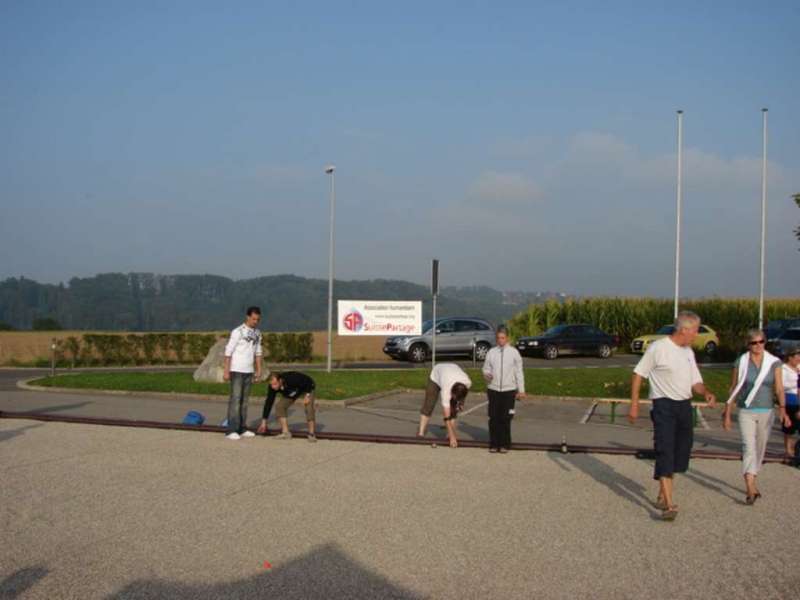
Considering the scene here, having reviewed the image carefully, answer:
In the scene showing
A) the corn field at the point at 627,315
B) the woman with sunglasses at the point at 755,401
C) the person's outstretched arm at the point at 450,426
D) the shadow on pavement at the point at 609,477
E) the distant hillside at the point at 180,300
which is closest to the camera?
the woman with sunglasses at the point at 755,401

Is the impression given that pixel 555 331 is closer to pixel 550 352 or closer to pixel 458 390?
pixel 550 352

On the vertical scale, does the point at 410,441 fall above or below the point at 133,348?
below

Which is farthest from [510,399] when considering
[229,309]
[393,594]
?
[229,309]

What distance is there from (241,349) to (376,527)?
228 inches

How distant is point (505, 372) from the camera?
12352mm

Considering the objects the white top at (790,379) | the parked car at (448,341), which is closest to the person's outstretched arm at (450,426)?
the white top at (790,379)

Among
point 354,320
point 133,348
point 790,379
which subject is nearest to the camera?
point 790,379

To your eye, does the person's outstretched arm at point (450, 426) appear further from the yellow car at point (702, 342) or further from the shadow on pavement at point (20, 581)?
the yellow car at point (702, 342)

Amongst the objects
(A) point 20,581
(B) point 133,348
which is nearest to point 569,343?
(B) point 133,348

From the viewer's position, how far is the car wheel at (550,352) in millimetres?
38719

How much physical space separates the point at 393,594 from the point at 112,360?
3614 cm

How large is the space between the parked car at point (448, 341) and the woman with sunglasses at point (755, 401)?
25.4 metres

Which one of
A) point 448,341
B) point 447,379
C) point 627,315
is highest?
point 627,315

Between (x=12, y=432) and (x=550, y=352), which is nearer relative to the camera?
(x=12, y=432)
